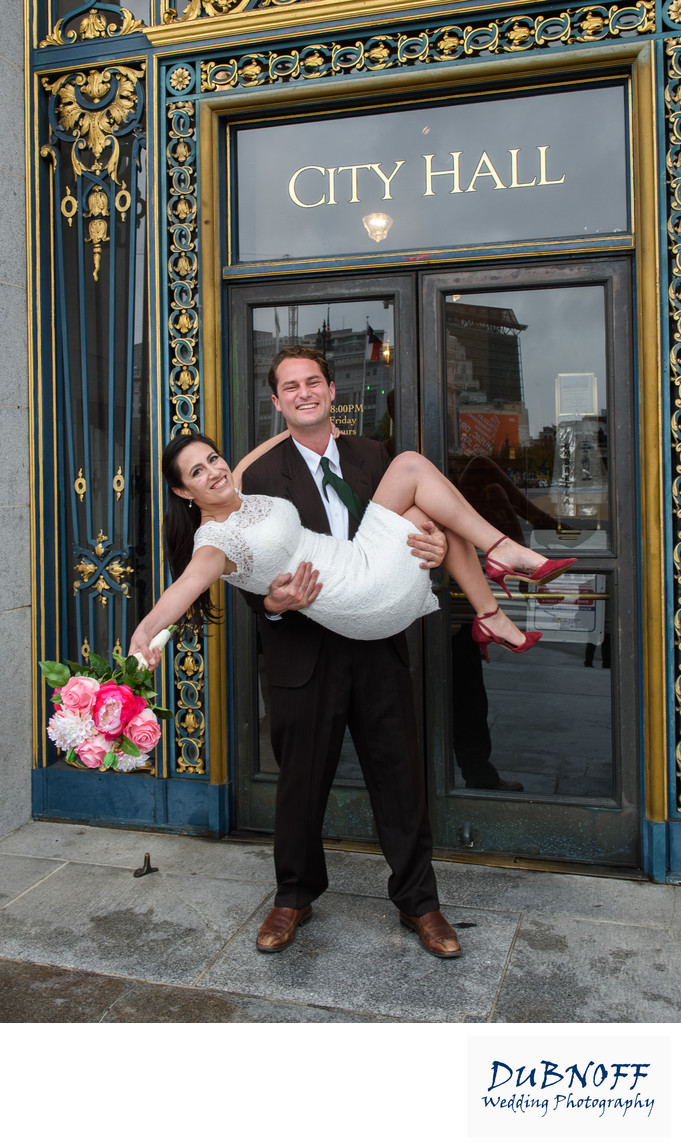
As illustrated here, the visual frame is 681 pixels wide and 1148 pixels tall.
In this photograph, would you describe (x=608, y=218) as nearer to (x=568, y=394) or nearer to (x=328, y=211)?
(x=568, y=394)

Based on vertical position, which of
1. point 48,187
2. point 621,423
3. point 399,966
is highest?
point 48,187

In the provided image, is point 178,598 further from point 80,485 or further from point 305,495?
point 80,485

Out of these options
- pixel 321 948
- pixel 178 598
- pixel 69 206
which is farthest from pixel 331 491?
pixel 69 206

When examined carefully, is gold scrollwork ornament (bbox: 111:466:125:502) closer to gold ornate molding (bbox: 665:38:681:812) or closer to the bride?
the bride

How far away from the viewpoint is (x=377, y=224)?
4395mm

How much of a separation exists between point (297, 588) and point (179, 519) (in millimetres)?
559

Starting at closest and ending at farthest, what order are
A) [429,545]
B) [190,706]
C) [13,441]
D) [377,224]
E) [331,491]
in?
Result: [429,545] < [331,491] < [377,224] < [190,706] < [13,441]

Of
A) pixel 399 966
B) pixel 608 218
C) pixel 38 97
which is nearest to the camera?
pixel 399 966

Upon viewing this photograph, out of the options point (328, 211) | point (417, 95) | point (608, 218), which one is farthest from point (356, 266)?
point (608, 218)

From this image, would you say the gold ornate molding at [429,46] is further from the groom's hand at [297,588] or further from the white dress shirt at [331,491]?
the groom's hand at [297,588]

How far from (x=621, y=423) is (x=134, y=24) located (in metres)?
3.17

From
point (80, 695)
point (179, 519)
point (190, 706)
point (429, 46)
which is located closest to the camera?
point (80, 695)

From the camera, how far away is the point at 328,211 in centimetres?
446

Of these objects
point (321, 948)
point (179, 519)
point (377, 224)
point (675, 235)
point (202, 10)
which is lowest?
point (321, 948)
